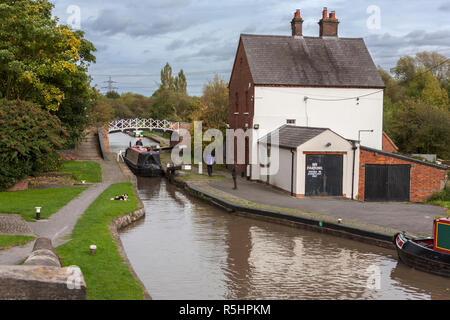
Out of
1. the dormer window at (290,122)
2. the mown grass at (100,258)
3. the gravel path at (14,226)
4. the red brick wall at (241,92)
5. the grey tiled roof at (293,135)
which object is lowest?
the mown grass at (100,258)

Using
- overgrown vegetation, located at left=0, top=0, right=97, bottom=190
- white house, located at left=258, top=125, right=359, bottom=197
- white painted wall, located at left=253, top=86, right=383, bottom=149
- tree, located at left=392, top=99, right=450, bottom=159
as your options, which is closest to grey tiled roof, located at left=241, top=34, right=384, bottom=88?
white painted wall, located at left=253, top=86, right=383, bottom=149

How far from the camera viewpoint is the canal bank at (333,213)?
13891mm

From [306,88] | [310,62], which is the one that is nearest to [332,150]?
[306,88]

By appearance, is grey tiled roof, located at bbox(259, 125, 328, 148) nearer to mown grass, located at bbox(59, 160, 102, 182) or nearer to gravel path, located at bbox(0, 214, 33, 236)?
mown grass, located at bbox(59, 160, 102, 182)

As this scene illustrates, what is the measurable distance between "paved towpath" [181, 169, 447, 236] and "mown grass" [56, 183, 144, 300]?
6.00 m

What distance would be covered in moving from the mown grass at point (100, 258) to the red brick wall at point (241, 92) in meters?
10.8

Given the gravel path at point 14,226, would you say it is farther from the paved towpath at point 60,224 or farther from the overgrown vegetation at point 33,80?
the overgrown vegetation at point 33,80

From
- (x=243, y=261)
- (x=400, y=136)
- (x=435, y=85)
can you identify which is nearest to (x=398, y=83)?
(x=435, y=85)

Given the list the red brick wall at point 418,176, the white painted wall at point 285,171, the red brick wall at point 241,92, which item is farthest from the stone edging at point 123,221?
the red brick wall at point 241,92

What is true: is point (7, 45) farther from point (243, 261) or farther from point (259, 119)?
point (243, 261)

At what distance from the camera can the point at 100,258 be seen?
10336mm

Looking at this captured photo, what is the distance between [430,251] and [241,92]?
1709cm

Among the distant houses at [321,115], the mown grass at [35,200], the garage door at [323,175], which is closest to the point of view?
the mown grass at [35,200]
